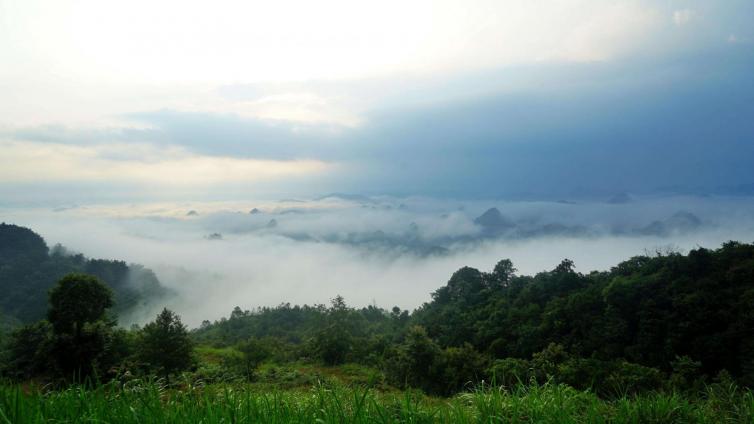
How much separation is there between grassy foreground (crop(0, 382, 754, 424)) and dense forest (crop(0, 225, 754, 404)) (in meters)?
7.09

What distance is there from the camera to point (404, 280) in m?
135

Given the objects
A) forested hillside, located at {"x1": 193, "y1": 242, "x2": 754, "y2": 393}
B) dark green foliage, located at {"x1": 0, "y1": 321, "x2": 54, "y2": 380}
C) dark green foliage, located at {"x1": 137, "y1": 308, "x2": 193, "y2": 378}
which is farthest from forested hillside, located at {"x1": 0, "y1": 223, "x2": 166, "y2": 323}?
forested hillside, located at {"x1": 193, "y1": 242, "x2": 754, "y2": 393}

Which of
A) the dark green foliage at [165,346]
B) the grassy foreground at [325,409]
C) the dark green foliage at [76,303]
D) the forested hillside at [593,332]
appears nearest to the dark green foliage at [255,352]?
the forested hillside at [593,332]

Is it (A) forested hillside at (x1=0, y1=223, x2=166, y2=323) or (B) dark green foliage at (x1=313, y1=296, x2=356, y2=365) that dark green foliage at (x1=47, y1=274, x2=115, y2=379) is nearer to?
(B) dark green foliage at (x1=313, y1=296, x2=356, y2=365)

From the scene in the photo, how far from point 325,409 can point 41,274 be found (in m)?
62.7

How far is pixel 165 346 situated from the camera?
1933cm

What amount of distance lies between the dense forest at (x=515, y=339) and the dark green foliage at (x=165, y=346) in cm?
4

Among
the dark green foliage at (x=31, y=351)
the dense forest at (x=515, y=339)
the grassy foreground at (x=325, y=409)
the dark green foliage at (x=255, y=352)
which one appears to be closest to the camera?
the grassy foreground at (x=325, y=409)

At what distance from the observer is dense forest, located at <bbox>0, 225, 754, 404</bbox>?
17359mm

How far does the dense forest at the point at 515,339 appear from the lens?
17.4 m

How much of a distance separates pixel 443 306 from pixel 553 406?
3666 cm

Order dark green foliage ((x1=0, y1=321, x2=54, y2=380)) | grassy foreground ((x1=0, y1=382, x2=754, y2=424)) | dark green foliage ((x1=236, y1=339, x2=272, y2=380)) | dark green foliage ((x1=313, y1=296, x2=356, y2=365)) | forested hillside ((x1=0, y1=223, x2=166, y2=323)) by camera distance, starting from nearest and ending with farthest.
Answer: grassy foreground ((x1=0, y1=382, x2=754, y2=424)) → dark green foliage ((x1=0, y1=321, x2=54, y2=380)) → dark green foliage ((x1=236, y1=339, x2=272, y2=380)) → dark green foliage ((x1=313, y1=296, x2=356, y2=365)) → forested hillside ((x1=0, y1=223, x2=166, y2=323))

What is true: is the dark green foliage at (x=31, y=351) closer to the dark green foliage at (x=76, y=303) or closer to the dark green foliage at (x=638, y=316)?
the dark green foliage at (x=76, y=303)

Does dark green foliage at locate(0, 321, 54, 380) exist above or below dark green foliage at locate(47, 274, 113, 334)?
below
